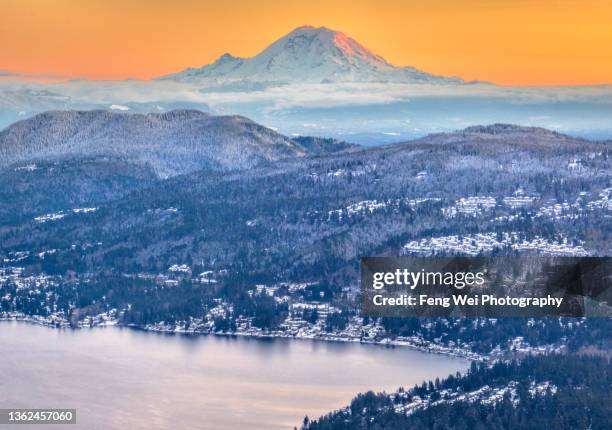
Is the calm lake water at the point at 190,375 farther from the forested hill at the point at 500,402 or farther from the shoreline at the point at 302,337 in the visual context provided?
the forested hill at the point at 500,402

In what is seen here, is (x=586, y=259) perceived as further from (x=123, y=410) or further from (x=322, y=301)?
(x=123, y=410)

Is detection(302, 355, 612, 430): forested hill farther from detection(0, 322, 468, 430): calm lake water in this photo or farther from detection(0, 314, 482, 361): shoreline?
detection(0, 314, 482, 361): shoreline

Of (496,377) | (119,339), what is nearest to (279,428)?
(496,377)

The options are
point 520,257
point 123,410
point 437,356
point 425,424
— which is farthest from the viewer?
point 520,257

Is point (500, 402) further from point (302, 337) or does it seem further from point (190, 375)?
point (302, 337)

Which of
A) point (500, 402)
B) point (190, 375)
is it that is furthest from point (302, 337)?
point (500, 402)

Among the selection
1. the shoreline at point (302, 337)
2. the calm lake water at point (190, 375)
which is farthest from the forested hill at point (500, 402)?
the shoreline at point (302, 337)
